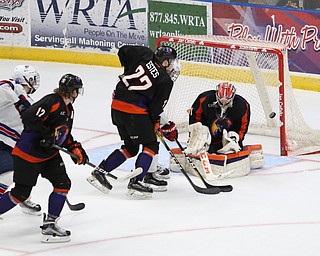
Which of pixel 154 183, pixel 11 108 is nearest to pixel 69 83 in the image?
pixel 11 108

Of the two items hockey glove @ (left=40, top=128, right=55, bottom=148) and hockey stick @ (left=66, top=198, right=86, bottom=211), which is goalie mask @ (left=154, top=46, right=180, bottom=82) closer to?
hockey stick @ (left=66, top=198, right=86, bottom=211)

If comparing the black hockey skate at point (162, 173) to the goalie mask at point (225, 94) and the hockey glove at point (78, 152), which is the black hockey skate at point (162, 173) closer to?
the goalie mask at point (225, 94)

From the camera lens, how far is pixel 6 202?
528 centimetres

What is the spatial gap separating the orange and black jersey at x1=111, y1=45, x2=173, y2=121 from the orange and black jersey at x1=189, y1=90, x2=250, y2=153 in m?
0.79

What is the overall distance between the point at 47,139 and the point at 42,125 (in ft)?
0.26

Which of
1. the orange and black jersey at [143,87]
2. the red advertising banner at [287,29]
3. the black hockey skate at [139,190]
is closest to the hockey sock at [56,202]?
the black hockey skate at [139,190]

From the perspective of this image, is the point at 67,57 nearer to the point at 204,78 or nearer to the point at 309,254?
the point at 204,78

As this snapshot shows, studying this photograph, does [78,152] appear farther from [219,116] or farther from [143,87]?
[219,116]

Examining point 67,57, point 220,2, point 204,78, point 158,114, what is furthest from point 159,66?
point 67,57

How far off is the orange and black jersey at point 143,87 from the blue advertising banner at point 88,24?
13.4 ft

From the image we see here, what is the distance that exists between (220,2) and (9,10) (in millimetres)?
2578

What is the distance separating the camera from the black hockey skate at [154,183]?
6363 millimetres

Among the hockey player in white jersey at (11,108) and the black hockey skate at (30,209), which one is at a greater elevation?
the hockey player in white jersey at (11,108)

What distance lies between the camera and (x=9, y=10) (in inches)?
425
